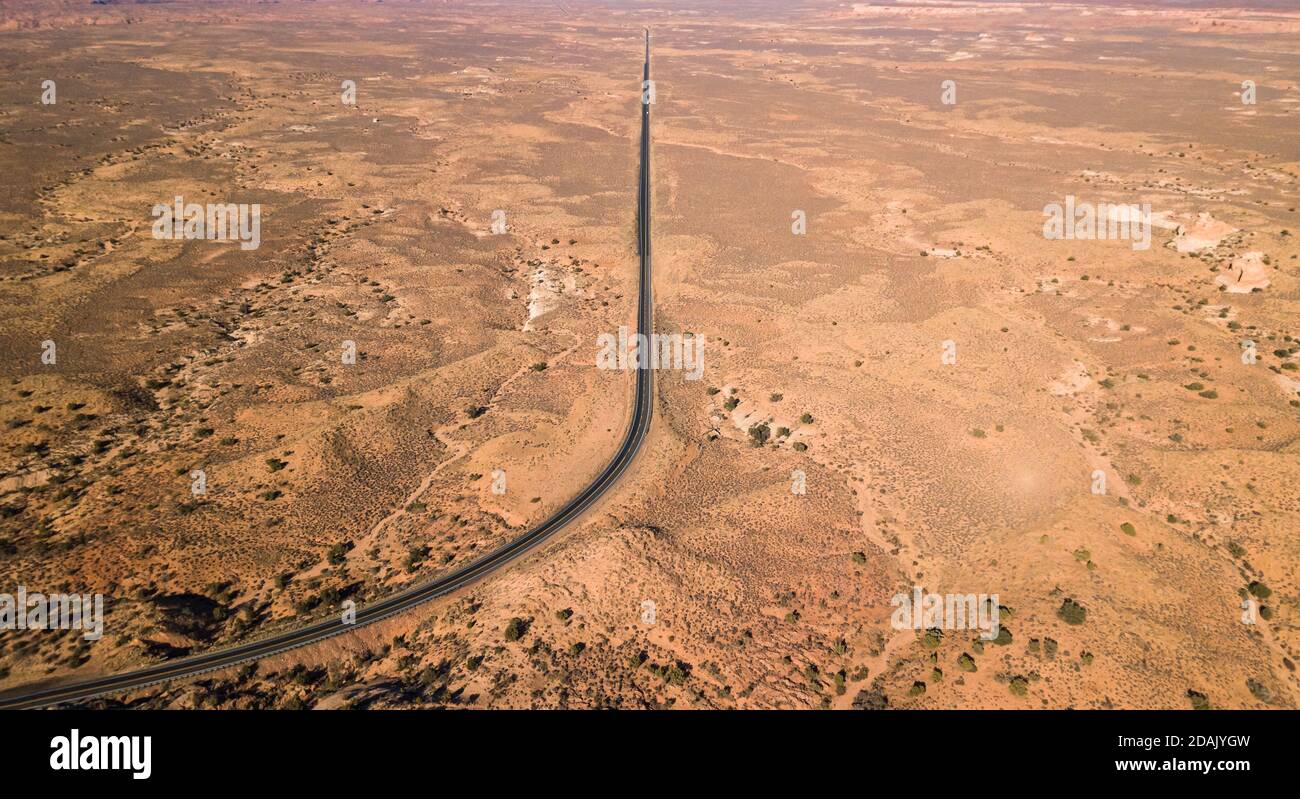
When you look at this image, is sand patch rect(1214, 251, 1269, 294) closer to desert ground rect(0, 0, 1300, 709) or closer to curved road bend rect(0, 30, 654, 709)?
desert ground rect(0, 0, 1300, 709)

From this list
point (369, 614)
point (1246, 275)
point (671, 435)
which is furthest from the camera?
point (1246, 275)

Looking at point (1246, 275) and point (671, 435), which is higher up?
point (1246, 275)

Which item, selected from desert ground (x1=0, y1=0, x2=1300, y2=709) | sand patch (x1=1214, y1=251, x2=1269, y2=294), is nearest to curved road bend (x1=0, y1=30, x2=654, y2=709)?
desert ground (x1=0, y1=0, x2=1300, y2=709)

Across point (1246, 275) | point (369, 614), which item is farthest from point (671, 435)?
point (1246, 275)

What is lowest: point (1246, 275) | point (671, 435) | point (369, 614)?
point (369, 614)

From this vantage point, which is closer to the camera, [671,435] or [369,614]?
[369,614]

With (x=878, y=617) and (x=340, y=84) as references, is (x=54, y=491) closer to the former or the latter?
(x=878, y=617)

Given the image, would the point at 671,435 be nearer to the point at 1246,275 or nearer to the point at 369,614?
the point at 369,614
